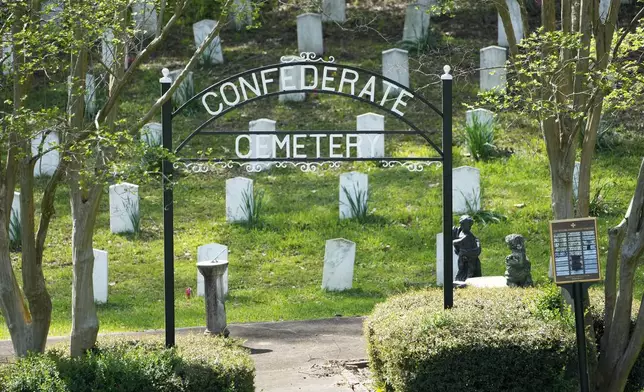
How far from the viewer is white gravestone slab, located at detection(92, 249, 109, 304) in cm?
1334

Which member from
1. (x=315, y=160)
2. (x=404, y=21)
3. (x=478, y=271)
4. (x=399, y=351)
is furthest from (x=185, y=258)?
(x=404, y=21)

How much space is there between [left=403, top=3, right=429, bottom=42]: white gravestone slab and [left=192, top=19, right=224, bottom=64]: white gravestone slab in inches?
144

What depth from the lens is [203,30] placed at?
2091 cm

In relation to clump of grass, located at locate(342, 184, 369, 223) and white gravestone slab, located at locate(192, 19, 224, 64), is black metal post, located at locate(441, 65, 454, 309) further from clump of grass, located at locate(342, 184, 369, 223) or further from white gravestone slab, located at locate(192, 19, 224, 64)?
white gravestone slab, located at locate(192, 19, 224, 64)

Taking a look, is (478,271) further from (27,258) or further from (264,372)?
(27,258)

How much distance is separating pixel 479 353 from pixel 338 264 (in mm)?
5325

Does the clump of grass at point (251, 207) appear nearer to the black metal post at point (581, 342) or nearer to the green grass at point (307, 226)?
the green grass at point (307, 226)

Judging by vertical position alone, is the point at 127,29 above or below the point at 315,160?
above

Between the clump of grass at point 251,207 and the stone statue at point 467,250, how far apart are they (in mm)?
4154

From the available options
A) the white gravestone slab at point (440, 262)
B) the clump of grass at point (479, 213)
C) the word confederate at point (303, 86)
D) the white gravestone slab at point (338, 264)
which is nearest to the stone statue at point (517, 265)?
the word confederate at point (303, 86)

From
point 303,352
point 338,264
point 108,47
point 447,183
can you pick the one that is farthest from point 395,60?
point 108,47

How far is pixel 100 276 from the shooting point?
13516 millimetres

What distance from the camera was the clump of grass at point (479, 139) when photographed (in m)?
17.5

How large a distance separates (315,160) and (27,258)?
2.70 m
